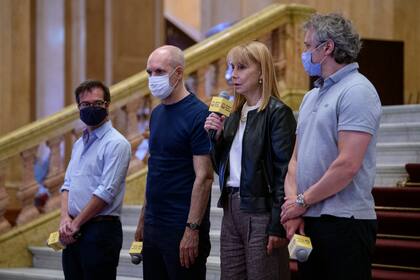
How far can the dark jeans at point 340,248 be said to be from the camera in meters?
3.65

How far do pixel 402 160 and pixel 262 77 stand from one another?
3.18 metres

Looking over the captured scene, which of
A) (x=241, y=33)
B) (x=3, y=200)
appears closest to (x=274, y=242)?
(x=3, y=200)

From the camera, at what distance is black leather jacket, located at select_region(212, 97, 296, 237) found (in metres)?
4.02

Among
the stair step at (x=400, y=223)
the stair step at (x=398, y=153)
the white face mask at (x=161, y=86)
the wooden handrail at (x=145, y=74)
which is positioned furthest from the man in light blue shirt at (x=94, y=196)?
the stair step at (x=398, y=153)

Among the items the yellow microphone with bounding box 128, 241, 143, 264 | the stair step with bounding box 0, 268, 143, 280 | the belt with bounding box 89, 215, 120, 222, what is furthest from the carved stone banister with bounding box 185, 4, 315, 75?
the yellow microphone with bounding box 128, 241, 143, 264

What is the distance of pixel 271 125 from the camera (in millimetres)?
4082

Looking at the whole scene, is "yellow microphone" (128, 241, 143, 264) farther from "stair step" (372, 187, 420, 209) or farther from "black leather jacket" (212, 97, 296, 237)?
"stair step" (372, 187, 420, 209)

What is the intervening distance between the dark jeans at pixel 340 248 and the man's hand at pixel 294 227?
0.13 ft

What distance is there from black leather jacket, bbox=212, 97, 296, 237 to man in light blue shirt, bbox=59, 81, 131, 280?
1.13 meters

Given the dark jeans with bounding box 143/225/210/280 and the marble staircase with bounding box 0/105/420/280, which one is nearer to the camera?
the dark jeans with bounding box 143/225/210/280

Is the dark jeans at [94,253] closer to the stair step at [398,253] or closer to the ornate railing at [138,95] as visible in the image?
the stair step at [398,253]

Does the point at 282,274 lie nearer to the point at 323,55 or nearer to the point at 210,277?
the point at 323,55

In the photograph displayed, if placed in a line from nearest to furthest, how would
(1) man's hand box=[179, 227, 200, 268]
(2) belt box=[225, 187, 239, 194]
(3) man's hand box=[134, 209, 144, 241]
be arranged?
(2) belt box=[225, 187, 239, 194]
(1) man's hand box=[179, 227, 200, 268]
(3) man's hand box=[134, 209, 144, 241]

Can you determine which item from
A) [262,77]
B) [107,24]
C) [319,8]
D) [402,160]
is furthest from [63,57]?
[262,77]
